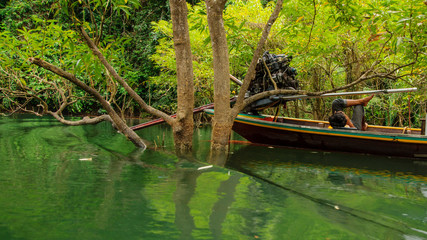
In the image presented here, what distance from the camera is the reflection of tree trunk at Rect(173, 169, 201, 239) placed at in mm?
2699

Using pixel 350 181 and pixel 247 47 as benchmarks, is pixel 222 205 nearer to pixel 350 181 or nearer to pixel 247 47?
pixel 350 181

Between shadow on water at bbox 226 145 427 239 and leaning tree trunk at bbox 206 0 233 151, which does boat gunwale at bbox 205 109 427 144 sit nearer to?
shadow on water at bbox 226 145 427 239

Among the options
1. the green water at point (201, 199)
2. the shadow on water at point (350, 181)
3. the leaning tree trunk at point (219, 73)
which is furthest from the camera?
the leaning tree trunk at point (219, 73)

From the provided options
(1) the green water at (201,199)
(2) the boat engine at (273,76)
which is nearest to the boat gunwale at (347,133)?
(2) the boat engine at (273,76)

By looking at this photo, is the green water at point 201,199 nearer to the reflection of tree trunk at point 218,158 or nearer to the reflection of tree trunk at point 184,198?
the reflection of tree trunk at point 184,198

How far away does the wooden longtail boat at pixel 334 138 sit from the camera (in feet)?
24.1

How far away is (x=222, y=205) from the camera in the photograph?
11.0ft

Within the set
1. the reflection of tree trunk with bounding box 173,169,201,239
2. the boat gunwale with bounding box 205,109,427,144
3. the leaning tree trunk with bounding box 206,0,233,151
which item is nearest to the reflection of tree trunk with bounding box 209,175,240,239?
the reflection of tree trunk with bounding box 173,169,201,239

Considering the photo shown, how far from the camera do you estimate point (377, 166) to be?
652 centimetres

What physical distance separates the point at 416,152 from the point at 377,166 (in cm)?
144

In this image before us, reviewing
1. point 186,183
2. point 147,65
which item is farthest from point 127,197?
point 147,65

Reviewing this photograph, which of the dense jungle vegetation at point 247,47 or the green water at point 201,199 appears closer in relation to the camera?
the green water at point 201,199

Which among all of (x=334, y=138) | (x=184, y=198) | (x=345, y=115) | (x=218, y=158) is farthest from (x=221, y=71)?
(x=184, y=198)

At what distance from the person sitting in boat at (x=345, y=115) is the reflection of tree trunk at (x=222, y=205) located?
14.1ft
